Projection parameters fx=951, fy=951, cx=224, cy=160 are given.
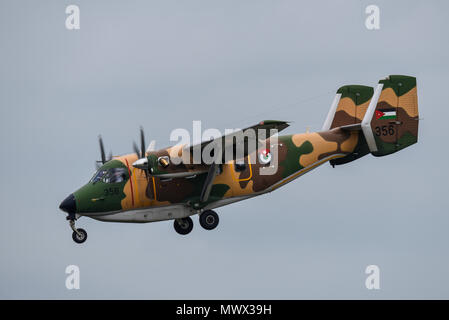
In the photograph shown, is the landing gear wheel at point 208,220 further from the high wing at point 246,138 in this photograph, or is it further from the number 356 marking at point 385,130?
the number 356 marking at point 385,130

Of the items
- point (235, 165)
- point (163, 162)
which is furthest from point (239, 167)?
point (163, 162)

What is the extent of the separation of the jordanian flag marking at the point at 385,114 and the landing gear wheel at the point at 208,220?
847 cm

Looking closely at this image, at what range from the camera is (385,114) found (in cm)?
4178

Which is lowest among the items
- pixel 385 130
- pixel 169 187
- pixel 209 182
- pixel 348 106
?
pixel 169 187

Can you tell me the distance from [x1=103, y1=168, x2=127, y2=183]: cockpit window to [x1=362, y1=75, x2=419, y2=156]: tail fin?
35.0 feet

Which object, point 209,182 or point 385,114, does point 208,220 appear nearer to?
point 209,182

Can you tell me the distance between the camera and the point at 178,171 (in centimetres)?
3894

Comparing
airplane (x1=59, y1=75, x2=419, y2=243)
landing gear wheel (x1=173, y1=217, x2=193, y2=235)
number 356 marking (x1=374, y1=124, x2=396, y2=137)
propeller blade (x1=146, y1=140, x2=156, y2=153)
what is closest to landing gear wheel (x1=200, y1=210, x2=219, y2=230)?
airplane (x1=59, y1=75, x2=419, y2=243)

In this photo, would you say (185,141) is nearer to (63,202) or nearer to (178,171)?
(178,171)

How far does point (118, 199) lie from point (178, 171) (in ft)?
9.15

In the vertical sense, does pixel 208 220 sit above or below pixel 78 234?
above

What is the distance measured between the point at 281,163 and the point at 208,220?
4085 mm

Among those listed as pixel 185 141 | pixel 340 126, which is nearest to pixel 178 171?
pixel 185 141

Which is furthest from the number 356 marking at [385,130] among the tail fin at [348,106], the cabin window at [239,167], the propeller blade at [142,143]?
the propeller blade at [142,143]
